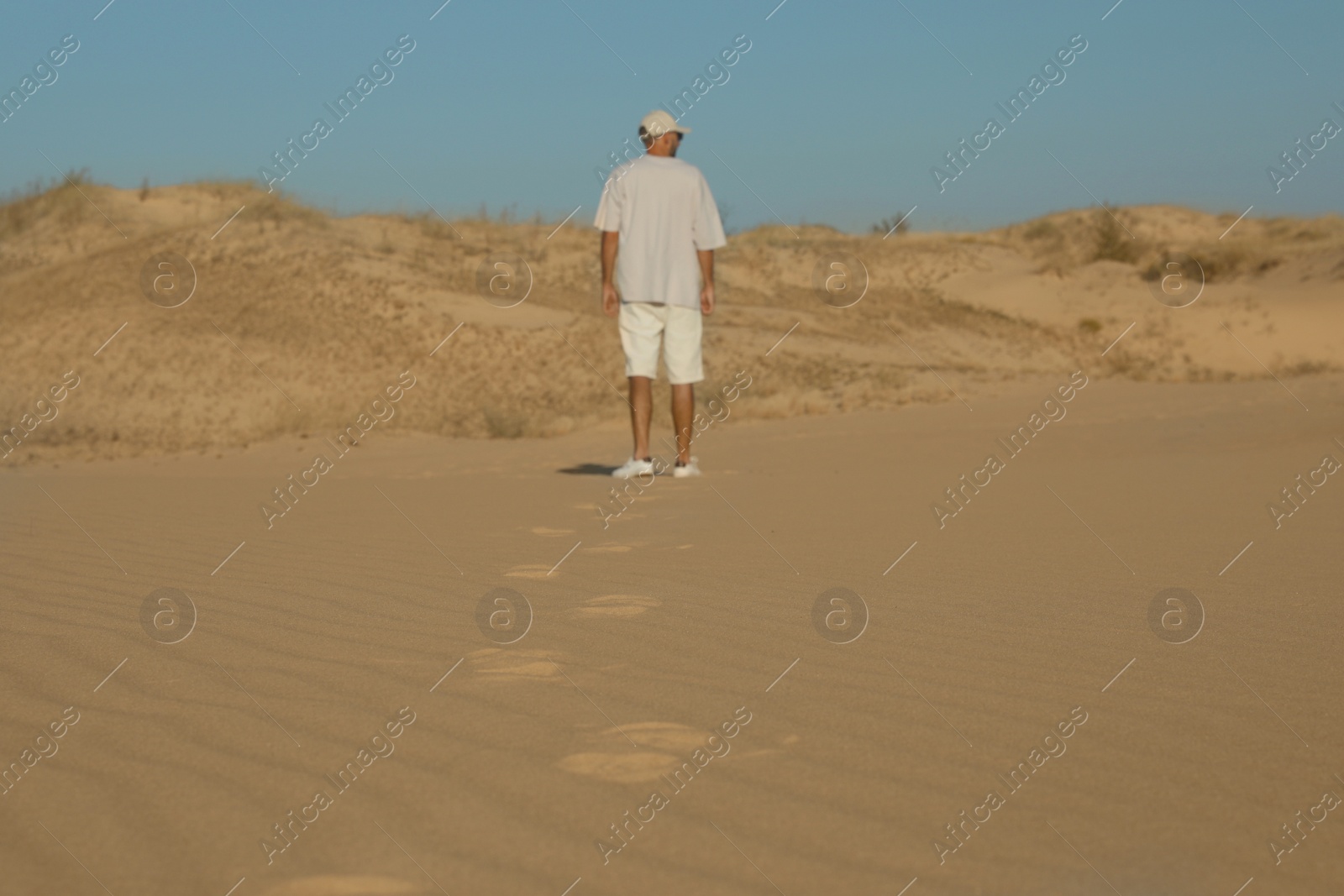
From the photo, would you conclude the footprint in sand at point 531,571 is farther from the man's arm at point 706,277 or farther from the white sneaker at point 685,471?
the man's arm at point 706,277

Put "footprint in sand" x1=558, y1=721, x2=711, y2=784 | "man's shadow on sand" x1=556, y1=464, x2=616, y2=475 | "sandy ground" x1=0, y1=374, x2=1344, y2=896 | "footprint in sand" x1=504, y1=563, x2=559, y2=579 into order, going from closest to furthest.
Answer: "sandy ground" x1=0, y1=374, x2=1344, y2=896
"footprint in sand" x1=558, y1=721, x2=711, y2=784
"footprint in sand" x1=504, y1=563, x2=559, y2=579
"man's shadow on sand" x1=556, y1=464, x2=616, y2=475

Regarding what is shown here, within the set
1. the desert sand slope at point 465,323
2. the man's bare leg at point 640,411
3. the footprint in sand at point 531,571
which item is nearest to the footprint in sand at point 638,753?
the footprint in sand at point 531,571

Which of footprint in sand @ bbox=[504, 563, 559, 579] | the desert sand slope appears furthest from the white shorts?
the desert sand slope

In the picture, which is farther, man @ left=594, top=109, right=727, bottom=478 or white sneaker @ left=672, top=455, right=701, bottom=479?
white sneaker @ left=672, top=455, right=701, bottom=479

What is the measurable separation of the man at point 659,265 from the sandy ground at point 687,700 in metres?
1.20

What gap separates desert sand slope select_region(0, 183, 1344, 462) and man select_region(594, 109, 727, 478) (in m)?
3.67

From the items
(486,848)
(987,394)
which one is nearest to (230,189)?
(987,394)

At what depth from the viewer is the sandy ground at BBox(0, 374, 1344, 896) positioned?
2.07 m

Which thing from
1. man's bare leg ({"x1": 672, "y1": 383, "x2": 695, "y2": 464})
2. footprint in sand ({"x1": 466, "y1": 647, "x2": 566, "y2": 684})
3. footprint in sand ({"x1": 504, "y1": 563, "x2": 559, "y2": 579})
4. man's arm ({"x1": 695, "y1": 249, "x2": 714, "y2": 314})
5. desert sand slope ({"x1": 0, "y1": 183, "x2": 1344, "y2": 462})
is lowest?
footprint in sand ({"x1": 466, "y1": 647, "x2": 566, "y2": 684})

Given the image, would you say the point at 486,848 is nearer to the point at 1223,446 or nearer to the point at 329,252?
the point at 1223,446

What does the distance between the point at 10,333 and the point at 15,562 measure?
438 inches

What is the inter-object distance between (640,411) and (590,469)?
111 cm

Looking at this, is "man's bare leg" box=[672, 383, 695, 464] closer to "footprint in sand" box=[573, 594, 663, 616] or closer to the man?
the man

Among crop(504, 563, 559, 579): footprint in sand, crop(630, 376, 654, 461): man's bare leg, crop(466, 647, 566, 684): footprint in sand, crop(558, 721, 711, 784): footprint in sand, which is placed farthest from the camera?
crop(630, 376, 654, 461): man's bare leg
